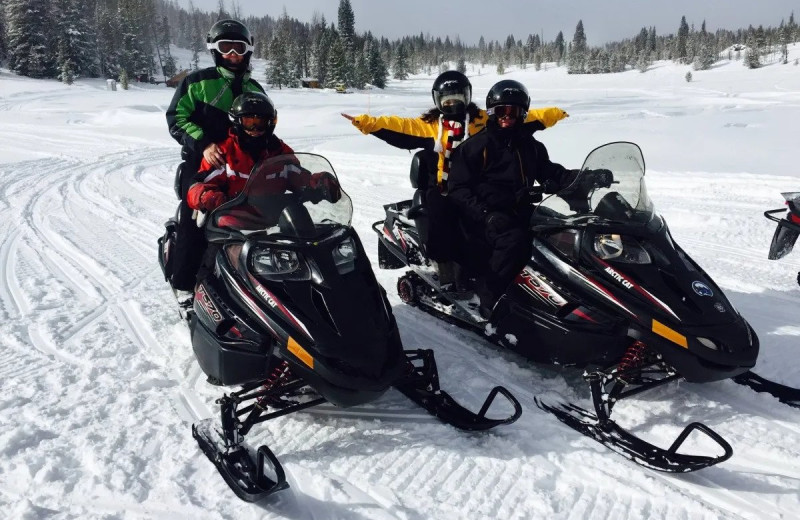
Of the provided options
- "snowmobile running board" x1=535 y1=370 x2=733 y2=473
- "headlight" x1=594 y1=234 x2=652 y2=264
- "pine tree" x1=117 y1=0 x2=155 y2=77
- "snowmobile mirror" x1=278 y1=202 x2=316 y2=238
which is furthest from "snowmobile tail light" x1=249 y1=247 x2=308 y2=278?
"pine tree" x1=117 y1=0 x2=155 y2=77

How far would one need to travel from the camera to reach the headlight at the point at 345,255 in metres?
3.19

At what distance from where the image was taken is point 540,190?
4289mm

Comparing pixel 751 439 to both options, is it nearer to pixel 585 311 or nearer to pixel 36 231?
pixel 585 311

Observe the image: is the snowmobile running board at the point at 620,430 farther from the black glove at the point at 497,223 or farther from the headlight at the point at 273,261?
the headlight at the point at 273,261

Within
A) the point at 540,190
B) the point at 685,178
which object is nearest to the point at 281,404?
the point at 540,190

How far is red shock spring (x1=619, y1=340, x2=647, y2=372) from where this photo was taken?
321 cm

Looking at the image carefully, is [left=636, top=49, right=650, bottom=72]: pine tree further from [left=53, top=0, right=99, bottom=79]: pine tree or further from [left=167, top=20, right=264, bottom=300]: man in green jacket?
[left=167, top=20, right=264, bottom=300]: man in green jacket

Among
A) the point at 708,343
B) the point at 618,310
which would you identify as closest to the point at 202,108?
the point at 618,310

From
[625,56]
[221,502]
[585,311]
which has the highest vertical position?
[625,56]

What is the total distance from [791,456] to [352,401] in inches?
83.6

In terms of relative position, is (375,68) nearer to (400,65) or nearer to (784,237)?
(400,65)

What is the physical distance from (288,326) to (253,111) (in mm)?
1471

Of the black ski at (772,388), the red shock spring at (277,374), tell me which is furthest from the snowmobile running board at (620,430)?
the red shock spring at (277,374)

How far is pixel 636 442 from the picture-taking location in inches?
113
